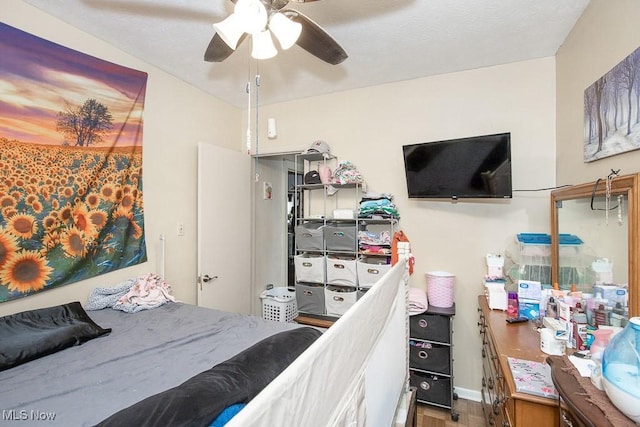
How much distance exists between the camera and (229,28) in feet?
3.85

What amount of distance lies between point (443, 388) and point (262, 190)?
264 cm

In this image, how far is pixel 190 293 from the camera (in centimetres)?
258

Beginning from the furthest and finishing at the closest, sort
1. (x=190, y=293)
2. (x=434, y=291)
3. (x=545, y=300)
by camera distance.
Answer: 1. (x=190, y=293)
2. (x=434, y=291)
3. (x=545, y=300)

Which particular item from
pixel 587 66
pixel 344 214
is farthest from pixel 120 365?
pixel 587 66

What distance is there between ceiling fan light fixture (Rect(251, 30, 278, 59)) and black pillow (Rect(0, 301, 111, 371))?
5.34ft

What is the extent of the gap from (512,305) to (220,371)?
159 cm

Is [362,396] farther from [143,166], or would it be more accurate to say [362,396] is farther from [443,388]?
[143,166]

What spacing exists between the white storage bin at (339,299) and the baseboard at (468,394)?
1068 millimetres

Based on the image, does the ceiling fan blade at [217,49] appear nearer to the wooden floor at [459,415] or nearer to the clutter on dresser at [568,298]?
the clutter on dresser at [568,298]

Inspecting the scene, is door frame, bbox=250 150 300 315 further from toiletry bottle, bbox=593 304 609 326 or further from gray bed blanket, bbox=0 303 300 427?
toiletry bottle, bbox=593 304 609 326

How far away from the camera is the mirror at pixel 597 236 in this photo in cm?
108

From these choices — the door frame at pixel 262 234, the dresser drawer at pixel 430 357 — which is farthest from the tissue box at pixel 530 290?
the door frame at pixel 262 234

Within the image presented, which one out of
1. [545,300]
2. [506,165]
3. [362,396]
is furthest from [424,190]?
[362,396]

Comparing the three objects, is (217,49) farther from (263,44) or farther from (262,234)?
(262,234)
